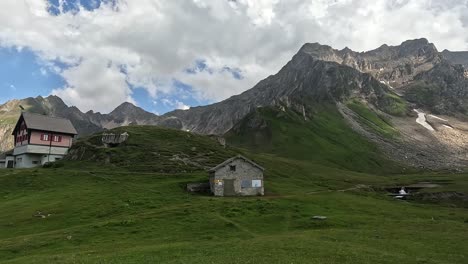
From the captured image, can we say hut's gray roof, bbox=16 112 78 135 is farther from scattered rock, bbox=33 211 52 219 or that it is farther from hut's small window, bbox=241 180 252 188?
hut's small window, bbox=241 180 252 188

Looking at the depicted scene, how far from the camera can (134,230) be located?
177 ft

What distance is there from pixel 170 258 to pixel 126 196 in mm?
43861

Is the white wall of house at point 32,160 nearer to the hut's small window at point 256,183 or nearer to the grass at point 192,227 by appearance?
the grass at point 192,227

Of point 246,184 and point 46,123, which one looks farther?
point 46,123

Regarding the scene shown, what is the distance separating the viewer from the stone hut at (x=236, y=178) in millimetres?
88812

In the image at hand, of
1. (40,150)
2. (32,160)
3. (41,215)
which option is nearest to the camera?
(41,215)

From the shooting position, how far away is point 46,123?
5133 inches

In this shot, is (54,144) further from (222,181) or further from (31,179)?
(222,181)

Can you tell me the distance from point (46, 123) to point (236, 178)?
71.9m

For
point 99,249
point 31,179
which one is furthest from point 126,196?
point 99,249

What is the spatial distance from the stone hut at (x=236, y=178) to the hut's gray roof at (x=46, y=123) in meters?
63.8

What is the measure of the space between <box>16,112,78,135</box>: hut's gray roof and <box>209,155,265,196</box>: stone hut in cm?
6384

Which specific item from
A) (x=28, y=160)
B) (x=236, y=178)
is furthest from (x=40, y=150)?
(x=236, y=178)

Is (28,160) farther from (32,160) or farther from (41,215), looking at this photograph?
(41,215)
